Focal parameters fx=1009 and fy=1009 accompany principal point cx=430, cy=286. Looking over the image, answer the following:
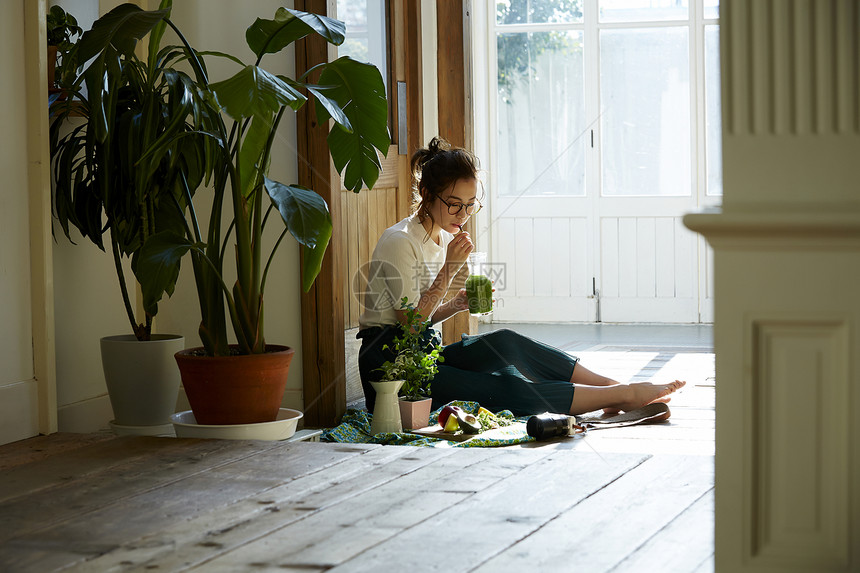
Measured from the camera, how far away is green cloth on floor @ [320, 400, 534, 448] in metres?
2.80

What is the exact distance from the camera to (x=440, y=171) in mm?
3229

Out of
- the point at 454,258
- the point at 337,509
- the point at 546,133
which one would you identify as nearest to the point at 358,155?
the point at 454,258

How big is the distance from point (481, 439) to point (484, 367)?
55cm

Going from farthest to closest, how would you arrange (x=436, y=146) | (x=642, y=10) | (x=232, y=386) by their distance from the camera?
(x=642, y=10) → (x=436, y=146) → (x=232, y=386)

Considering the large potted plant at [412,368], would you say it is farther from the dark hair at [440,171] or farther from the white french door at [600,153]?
the white french door at [600,153]

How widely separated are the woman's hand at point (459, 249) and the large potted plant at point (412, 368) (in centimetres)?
19

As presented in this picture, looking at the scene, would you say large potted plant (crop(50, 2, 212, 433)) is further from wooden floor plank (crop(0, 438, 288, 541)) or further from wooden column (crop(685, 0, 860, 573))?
wooden column (crop(685, 0, 860, 573))

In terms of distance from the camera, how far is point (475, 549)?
1.60 metres

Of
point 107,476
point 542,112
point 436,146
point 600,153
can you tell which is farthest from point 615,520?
point 542,112

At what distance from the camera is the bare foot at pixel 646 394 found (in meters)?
3.21

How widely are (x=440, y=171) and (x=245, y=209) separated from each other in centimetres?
79

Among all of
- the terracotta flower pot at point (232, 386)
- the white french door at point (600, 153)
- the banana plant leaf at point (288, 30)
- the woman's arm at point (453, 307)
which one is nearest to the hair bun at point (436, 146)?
the woman's arm at point (453, 307)

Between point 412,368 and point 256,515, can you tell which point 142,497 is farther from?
point 412,368

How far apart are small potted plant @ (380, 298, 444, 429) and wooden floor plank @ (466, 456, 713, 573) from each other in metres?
0.99
